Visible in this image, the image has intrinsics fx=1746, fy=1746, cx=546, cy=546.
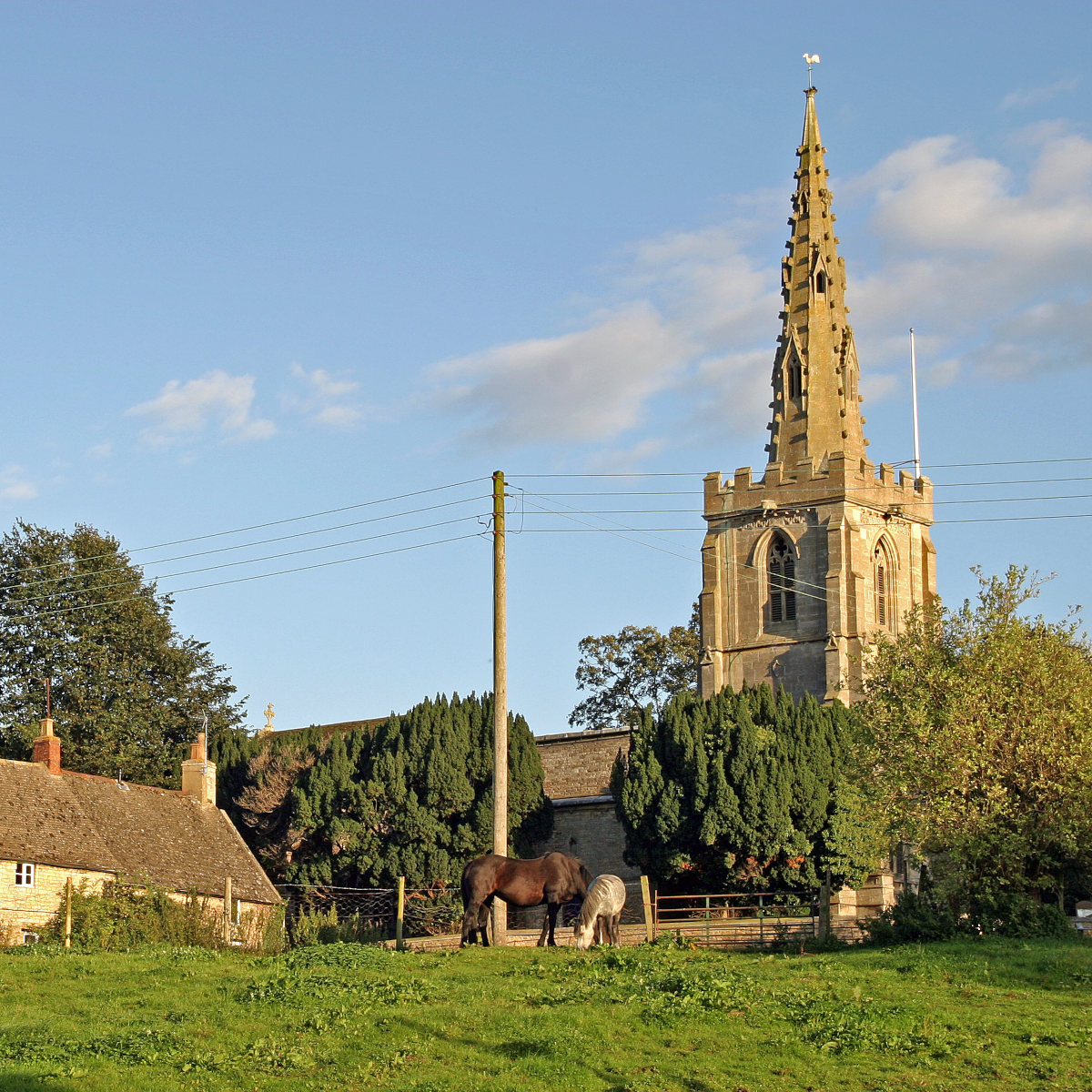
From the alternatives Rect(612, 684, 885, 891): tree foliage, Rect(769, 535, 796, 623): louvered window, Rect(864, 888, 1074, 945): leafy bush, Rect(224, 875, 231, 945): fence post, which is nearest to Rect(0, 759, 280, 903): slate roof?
Rect(224, 875, 231, 945): fence post

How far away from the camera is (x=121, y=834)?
1789 inches

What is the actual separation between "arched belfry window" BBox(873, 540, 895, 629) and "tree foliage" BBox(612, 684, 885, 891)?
15.9 meters

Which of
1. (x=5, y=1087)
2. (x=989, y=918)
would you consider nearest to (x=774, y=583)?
(x=989, y=918)

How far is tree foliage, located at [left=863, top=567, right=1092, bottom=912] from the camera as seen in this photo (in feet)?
107

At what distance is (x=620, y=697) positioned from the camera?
82.1m

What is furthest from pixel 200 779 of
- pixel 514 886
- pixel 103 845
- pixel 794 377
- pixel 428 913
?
pixel 794 377

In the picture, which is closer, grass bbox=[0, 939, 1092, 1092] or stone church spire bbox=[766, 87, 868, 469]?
grass bbox=[0, 939, 1092, 1092]

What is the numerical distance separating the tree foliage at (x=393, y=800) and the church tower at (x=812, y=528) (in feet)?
50.8

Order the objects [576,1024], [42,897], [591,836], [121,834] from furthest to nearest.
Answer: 1. [591,836]
2. [121,834]
3. [42,897]
4. [576,1024]

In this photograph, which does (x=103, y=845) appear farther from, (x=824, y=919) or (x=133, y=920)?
(x=824, y=919)

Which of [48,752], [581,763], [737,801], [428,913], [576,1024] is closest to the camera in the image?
[576,1024]

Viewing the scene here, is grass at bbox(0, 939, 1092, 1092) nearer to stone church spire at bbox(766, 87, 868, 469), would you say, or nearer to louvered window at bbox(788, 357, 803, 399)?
stone church spire at bbox(766, 87, 868, 469)

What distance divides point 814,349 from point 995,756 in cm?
3843

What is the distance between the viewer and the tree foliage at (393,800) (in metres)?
50.5
